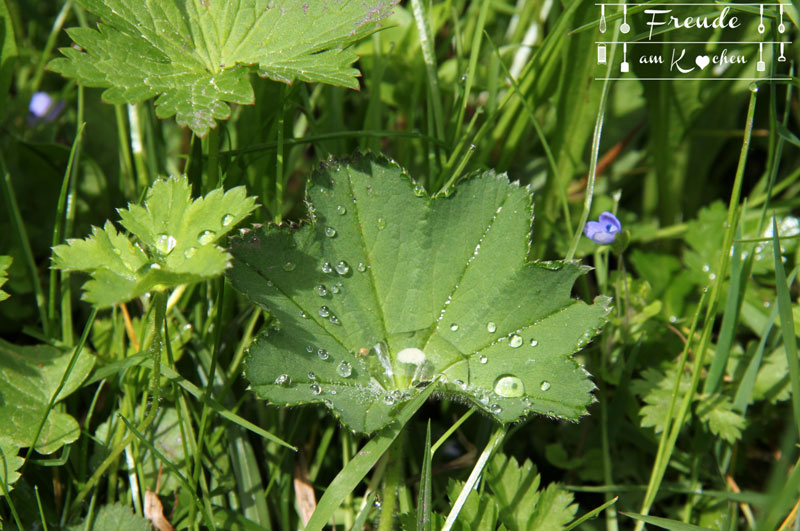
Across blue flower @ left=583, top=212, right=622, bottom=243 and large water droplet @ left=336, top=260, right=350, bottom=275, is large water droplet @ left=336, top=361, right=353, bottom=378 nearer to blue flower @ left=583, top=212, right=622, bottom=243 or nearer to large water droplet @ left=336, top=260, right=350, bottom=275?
large water droplet @ left=336, top=260, right=350, bottom=275

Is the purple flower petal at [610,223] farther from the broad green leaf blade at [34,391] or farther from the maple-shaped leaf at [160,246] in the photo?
the broad green leaf blade at [34,391]

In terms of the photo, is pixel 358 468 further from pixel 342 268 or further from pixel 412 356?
pixel 342 268

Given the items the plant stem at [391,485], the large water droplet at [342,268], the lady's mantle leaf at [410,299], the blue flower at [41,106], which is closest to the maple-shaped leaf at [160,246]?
the lady's mantle leaf at [410,299]

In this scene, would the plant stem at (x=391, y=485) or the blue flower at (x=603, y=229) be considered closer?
the plant stem at (x=391, y=485)

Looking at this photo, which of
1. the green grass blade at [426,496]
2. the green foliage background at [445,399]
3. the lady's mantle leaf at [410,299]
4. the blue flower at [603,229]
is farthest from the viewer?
the blue flower at [603,229]

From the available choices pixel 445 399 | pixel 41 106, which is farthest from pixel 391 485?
pixel 41 106

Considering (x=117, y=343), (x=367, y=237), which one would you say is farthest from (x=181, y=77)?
(x=117, y=343)

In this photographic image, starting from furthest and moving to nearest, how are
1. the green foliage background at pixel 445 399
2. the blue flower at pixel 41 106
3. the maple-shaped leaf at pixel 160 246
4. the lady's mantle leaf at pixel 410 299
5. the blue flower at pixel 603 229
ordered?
the blue flower at pixel 41 106
the blue flower at pixel 603 229
the green foliage background at pixel 445 399
the lady's mantle leaf at pixel 410 299
the maple-shaped leaf at pixel 160 246
